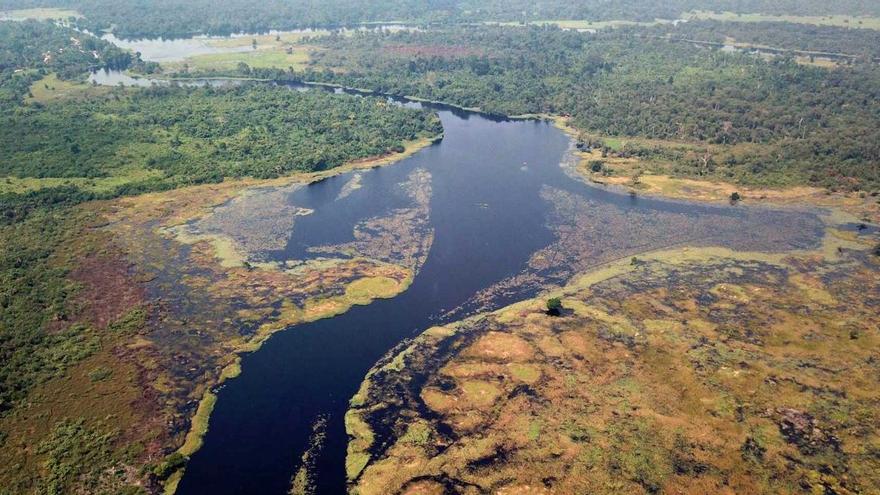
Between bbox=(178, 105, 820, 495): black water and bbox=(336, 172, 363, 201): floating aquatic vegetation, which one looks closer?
bbox=(178, 105, 820, 495): black water

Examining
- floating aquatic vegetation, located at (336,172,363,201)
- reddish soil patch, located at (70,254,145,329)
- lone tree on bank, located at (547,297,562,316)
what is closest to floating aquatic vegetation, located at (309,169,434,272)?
floating aquatic vegetation, located at (336,172,363,201)

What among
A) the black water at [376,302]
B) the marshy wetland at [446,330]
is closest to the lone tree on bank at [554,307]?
the marshy wetland at [446,330]

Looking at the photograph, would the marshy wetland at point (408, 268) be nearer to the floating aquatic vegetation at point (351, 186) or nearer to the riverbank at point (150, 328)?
the floating aquatic vegetation at point (351, 186)

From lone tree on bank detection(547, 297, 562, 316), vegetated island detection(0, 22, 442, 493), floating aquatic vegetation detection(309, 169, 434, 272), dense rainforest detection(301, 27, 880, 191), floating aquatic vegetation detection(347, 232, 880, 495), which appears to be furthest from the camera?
dense rainforest detection(301, 27, 880, 191)

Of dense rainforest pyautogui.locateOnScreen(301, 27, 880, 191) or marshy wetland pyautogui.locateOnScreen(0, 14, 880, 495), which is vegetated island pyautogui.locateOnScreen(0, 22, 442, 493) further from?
dense rainforest pyautogui.locateOnScreen(301, 27, 880, 191)

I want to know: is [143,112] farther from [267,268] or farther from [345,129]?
[267,268]

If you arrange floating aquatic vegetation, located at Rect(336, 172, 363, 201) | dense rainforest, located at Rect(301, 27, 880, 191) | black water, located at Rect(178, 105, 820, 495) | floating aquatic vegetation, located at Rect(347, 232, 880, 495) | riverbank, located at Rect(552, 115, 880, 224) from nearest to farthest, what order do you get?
floating aquatic vegetation, located at Rect(347, 232, 880, 495) < black water, located at Rect(178, 105, 820, 495) < riverbank, located at Rect(552, 115, 880, 224) < floating aquatic vegetation, located at Rect(336, 172, 363, 201) < dense rainforest, located at Rect(301, 27, 880, 191)
